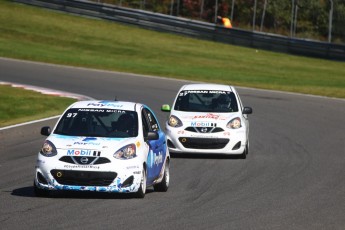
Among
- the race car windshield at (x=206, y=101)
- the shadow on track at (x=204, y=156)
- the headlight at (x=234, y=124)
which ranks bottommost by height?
the shadow on track at (x=204, y=156)

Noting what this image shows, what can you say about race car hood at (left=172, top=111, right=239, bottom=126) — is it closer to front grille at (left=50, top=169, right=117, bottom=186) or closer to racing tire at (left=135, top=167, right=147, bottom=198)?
racing tire at (left=135, top=167, right=147, bottom=198)

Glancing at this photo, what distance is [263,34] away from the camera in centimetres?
4588

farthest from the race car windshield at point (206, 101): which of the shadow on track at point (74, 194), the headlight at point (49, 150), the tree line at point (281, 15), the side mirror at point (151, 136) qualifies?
the tree line at point (281, 15)

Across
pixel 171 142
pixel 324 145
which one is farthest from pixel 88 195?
pixel 324 145

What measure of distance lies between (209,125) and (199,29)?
28.9 m

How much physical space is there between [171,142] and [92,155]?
672cm

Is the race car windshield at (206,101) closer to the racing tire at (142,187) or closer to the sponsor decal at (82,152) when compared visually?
the racing tire at (142,187)

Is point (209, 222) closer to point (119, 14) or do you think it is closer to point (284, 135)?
point (284, 135)

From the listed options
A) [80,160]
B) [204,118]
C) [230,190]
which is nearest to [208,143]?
[204,118]

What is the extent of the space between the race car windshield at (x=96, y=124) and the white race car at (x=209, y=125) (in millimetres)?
5346

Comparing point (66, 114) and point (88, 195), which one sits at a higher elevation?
point (66, 114)

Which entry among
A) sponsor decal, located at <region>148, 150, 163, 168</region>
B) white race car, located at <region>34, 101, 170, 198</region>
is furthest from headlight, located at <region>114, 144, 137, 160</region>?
sponsor decal, located at <region>148, 150, 163, 168</region>

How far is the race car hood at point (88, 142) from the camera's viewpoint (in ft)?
40.9

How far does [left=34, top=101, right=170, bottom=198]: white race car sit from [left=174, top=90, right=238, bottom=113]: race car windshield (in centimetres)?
643
